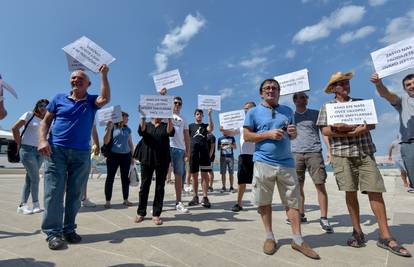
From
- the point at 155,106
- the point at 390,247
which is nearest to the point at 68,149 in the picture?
the point at 155,106

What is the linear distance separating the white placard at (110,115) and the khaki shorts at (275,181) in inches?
138

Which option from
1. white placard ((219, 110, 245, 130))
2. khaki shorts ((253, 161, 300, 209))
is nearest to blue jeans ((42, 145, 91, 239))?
khaki shorts ((253, 161, 300, 209))

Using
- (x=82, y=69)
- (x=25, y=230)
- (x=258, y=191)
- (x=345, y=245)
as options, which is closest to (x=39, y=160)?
(x=25, y=230)

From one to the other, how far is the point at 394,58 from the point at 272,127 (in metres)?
1.82

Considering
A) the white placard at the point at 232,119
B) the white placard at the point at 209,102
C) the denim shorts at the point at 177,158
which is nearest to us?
the denim shorts at the point at 177,158

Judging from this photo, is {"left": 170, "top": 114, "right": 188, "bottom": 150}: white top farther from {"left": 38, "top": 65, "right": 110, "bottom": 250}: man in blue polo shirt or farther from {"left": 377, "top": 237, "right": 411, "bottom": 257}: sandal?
{"left": 377, "top": 237, "right": 411, "bottom": 257}: sandal

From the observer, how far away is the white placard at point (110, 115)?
5.94 meters

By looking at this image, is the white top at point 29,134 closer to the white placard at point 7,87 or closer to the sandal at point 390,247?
the white placard at point 7,87

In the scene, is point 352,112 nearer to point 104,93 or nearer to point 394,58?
point 394,58

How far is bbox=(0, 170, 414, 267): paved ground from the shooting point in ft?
9.78

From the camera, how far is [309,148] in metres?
4.75

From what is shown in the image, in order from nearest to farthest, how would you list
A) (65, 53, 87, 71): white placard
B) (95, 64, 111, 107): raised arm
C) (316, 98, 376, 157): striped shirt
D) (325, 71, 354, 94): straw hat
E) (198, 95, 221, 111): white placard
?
(316, 98, 376, 157): striped shirt → (95, 64, 111, 107): raised arm → (325, 71, 354, 94): straw hat → (65, 53, 87, 71): white placard → (198, 95, 221, 111): white placard

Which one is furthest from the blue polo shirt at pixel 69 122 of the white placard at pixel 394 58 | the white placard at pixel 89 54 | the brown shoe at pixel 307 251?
the white placard at pixel 394 58

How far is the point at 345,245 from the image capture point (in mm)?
3598
